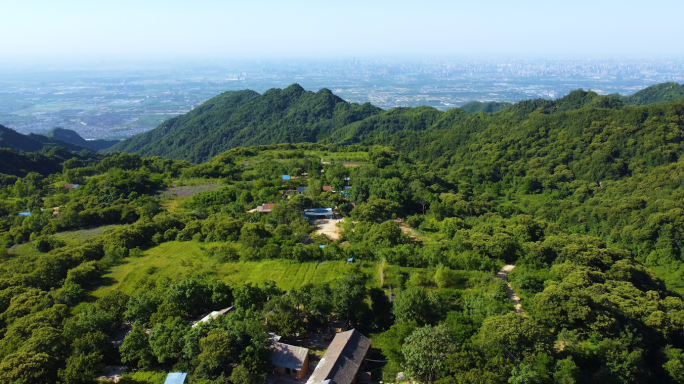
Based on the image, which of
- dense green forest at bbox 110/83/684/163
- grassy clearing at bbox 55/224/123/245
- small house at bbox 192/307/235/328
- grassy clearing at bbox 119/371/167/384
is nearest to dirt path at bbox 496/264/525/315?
small house at bbox 192/307/235/328

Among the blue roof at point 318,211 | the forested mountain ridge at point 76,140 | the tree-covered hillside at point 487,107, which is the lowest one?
the forested mountain ridge at point 76,140

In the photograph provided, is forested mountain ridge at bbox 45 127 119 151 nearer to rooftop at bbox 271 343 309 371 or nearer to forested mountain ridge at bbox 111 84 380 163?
forested mountain ridge at bbox 111 84 380 163

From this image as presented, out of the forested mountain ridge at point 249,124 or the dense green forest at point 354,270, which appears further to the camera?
the forested mountain ridge at point 249,124

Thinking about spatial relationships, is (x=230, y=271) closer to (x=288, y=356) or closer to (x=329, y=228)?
(x=288, y=356)

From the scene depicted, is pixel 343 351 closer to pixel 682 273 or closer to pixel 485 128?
pixel 682 273

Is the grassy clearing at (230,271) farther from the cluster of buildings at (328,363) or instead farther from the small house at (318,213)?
the small house at (318,213)

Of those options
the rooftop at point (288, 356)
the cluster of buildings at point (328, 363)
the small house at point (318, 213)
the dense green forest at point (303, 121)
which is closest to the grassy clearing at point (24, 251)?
the small house at point (318, 213)
